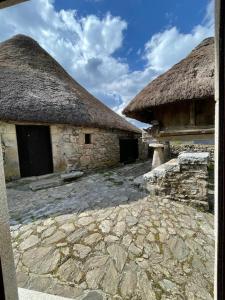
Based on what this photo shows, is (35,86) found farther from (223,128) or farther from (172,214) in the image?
(223,128)

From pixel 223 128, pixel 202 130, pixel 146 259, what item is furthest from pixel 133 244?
pixel 202 130

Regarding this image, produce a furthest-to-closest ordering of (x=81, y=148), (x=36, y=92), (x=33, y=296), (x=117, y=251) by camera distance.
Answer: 1. (x=81, y=148)
2. (x=36, y=92)
3. (x=117, y=251)
4. (x=33, y=296)

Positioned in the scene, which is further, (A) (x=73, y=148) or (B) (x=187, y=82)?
(A) (x=73, y=148)

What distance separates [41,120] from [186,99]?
493cm

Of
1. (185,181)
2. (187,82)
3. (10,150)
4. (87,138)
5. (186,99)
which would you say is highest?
(187,82)

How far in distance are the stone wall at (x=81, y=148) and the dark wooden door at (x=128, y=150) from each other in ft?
3.96

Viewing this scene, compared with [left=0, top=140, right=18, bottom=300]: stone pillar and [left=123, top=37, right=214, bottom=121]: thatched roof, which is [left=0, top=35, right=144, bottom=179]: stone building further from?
[left=0, top=140, right=18, bottom=300]: stone pillar

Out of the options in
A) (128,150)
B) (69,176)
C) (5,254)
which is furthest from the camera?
(128,150)

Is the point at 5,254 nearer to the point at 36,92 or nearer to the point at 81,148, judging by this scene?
the point at 81,148

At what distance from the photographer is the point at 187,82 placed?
3375 millimetres

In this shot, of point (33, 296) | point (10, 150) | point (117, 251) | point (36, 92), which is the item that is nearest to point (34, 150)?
point (10, 150)

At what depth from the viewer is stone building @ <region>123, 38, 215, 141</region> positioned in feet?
10.4

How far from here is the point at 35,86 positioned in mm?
6523

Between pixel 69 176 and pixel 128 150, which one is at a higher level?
pixel 128 150
